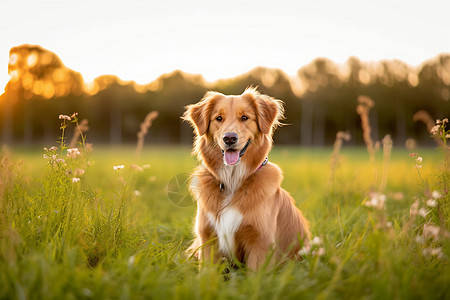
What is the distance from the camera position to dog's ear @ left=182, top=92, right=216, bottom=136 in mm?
3906

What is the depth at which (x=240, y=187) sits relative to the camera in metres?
3.53

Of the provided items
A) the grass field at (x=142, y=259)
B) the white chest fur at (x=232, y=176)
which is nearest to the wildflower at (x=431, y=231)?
the grass field at (x=142, y=259)

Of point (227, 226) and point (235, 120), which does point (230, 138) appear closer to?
point (235, 120)

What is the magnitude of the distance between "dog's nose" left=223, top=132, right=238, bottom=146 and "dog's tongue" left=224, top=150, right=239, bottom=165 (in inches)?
5.1

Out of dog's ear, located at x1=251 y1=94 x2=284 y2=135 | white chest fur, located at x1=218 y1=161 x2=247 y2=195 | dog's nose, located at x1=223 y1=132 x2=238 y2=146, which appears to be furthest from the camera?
dog's ear, located at x1=251 y1=94 x2=284 y2=135

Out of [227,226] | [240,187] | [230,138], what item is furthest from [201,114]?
[227,226]

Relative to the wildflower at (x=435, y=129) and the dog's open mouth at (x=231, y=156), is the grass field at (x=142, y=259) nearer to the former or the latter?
the wildflower at (x=435, y=129)

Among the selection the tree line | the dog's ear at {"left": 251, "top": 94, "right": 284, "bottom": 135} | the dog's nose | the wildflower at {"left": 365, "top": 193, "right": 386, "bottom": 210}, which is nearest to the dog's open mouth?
the dog's nose

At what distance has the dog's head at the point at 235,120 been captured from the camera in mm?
3551

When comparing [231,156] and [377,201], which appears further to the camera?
[231,156]

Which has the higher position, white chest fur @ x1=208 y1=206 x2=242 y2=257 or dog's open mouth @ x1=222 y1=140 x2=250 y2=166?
dog's open mouth @ x1=222 y1=140 x2=250 y2=166

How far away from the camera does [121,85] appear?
44906 mm

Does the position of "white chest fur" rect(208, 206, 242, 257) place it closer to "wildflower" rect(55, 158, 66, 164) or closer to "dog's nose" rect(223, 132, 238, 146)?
"dog's nose" rect(223, 132, 238, 146)

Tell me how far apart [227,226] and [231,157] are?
72 centimetres
